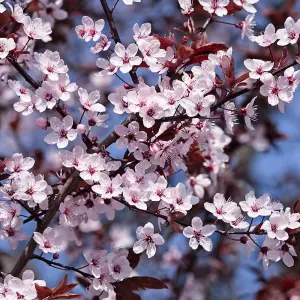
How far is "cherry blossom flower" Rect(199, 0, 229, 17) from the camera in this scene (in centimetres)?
187

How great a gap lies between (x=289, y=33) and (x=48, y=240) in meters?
0.83

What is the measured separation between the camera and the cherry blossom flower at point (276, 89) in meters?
1.61

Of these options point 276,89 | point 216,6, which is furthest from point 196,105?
point 216,6

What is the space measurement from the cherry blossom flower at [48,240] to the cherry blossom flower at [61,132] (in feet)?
0.76

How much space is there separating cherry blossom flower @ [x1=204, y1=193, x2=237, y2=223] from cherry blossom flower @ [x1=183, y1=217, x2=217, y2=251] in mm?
43

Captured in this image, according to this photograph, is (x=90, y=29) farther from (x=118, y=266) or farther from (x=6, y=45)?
(x=118, y=266)

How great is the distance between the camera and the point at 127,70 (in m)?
1.64

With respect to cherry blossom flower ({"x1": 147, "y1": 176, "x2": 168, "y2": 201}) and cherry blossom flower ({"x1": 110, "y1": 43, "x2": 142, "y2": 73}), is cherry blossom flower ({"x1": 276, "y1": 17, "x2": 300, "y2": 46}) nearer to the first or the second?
cherry blossom flower ({"x1": 110, "y1": 43, "x2": 142, "y2": 73})

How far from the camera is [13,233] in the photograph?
164 cm

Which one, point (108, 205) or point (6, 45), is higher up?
point (6, 45)

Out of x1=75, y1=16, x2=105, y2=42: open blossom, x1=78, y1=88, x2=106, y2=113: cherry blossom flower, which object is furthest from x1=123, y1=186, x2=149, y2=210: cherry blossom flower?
x1=75, y1=16, x2=105, y2=42: open blossom

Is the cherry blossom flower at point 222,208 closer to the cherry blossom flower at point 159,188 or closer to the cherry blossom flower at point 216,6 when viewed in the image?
the cherry blossom flower at point 159,188

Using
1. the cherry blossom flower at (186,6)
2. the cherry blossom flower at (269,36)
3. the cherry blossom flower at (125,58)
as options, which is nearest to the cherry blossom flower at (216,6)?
the cherry blossom flower at (186,6)

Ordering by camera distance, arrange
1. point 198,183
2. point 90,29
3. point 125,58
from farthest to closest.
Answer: point 198,183 → point 90,29 → point 125,58
